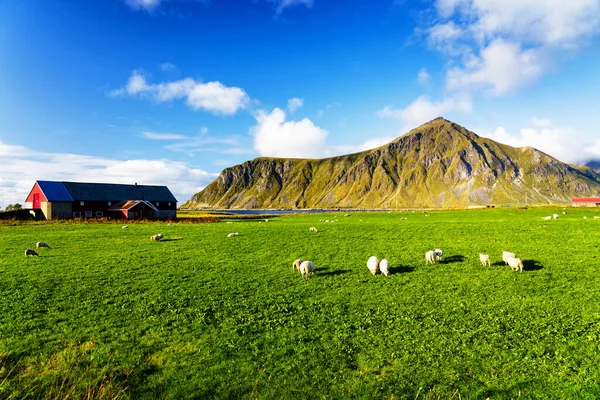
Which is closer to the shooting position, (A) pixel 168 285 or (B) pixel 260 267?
(A) pixel 168 285

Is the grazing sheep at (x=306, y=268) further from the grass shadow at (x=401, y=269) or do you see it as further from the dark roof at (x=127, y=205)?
the dark roof at (x=127, y=205)

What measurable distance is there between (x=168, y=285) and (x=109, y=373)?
33.6ft

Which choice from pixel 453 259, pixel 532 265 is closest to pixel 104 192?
pixel 453 259

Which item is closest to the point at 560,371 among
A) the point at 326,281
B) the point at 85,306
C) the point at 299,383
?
the point at 299,383

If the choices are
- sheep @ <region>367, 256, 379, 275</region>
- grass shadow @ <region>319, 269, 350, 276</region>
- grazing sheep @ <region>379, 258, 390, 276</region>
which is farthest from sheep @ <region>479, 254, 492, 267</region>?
grass shadow @ <region>319, 269, 350, 276</region>

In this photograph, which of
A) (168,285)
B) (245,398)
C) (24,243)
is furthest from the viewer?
(24,243)

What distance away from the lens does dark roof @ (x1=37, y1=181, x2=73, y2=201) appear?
9131 cm

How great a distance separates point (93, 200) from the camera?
99.1 m

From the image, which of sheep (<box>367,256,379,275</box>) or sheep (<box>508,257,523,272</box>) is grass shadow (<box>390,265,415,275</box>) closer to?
sheep (<box>367,256,379,275</box>)

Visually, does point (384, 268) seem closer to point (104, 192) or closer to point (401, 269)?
point (401, 269)

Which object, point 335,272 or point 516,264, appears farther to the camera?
point 335,272

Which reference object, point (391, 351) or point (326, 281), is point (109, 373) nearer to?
point (391, 351)

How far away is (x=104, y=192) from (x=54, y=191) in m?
12.9

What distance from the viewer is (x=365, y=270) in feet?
81.0
